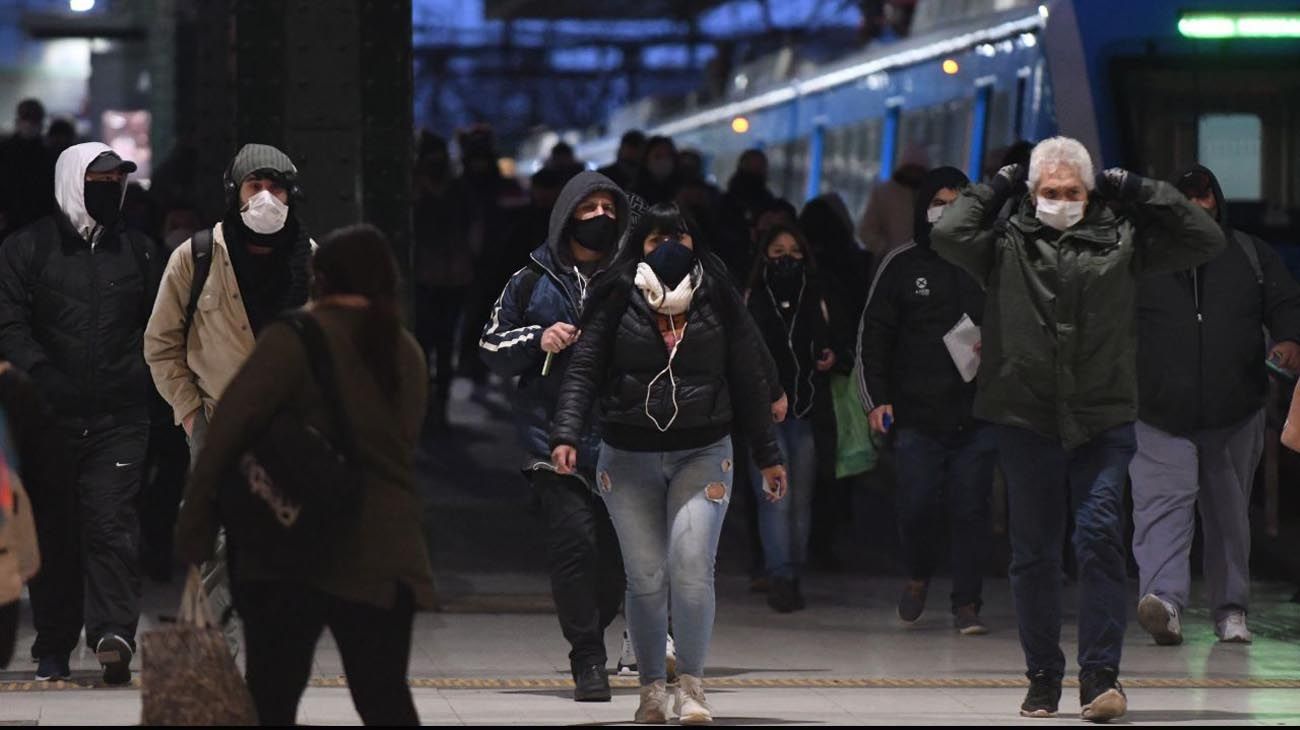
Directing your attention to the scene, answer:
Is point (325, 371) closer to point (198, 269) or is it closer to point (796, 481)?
point (198, 269)

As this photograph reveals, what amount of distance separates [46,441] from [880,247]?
33.8 ft

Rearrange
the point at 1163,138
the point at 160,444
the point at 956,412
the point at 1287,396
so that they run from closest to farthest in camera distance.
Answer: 1. the point at 956,412
2. the point at 160,444
3. the point at 1287,396
4. the point at 1163,138

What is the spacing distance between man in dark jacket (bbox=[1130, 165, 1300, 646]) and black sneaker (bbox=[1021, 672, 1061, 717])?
7.35 ft

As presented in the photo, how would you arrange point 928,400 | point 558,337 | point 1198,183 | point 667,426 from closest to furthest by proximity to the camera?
point 667,426
point 558,337
point 1198,183
point 928,400

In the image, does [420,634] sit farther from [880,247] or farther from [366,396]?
[880,247]

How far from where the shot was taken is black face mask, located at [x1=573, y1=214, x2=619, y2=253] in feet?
33.4

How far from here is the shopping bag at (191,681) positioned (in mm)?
7039

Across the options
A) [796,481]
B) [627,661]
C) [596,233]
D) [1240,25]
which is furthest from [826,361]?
[1240,25]

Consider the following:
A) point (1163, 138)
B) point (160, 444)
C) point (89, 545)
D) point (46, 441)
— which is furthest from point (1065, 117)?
point (46, 441)

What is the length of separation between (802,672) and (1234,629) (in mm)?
2024

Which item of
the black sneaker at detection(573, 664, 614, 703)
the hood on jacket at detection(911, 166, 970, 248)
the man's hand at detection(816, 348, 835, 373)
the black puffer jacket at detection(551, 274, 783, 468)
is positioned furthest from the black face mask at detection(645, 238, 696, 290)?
the man's hand at detection(816, 348, 835, 373)

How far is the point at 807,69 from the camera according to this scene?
2844 cm

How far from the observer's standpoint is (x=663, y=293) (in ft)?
30.6

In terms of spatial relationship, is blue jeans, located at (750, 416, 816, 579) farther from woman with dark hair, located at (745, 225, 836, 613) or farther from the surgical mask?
the surgical mask
